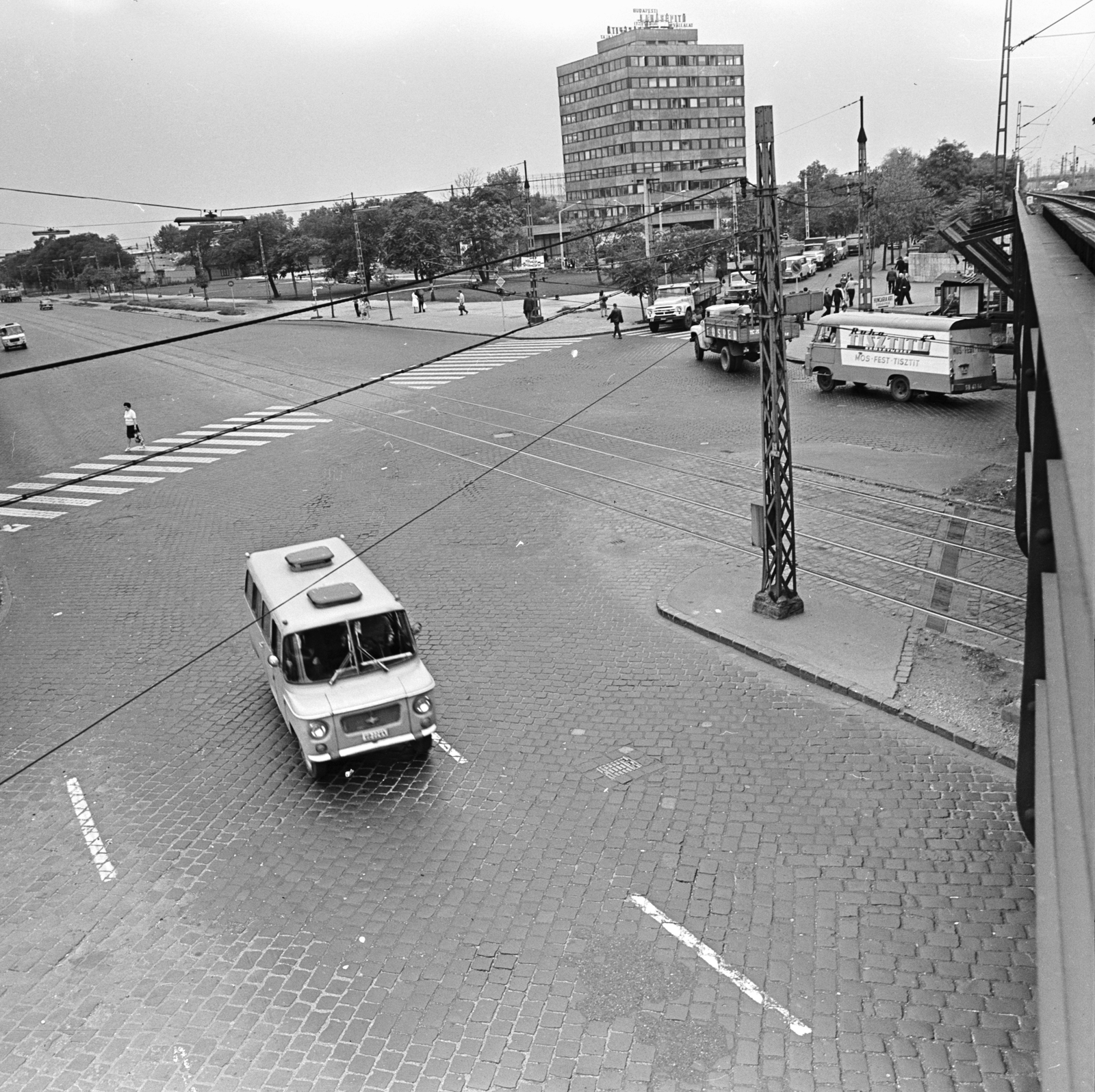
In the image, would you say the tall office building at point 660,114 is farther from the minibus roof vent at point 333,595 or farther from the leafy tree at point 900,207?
the minibus roof vent at point 333,595

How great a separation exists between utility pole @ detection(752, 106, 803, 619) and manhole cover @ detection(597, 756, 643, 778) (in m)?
4.65

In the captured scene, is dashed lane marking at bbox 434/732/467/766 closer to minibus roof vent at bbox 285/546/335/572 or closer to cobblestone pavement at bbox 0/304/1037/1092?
cobblestone pavement at bbox 0/304/1037/1092

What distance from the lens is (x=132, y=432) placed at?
31.5 metres

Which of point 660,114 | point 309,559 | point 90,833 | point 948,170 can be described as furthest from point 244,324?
point 660,114

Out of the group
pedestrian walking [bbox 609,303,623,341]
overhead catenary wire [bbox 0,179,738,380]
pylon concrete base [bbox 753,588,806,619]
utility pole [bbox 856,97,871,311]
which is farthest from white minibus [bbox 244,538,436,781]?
pedestrian walking [bbox 609,303,623,341]

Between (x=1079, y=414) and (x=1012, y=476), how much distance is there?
60.6 feet

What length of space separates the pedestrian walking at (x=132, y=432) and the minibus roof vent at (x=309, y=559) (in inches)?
802

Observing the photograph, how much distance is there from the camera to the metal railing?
371 centimetres

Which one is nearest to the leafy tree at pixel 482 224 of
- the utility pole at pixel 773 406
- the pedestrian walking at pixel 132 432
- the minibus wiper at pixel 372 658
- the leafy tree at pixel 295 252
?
the leafy tree at pixel 295 252

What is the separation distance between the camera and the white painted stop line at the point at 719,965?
7.29 m

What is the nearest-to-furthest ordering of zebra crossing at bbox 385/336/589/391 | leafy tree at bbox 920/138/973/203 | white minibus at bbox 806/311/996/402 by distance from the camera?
white minibus at bbox 806/311/996/402 < zebra crossing at bbox 385/336/589/391 < leafy tree at bbox 920/138/973/203

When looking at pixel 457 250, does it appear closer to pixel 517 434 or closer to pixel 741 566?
pixel 517 434

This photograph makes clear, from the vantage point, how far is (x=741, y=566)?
17391mm

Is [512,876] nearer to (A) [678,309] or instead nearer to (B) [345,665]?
(B) [345,665]
